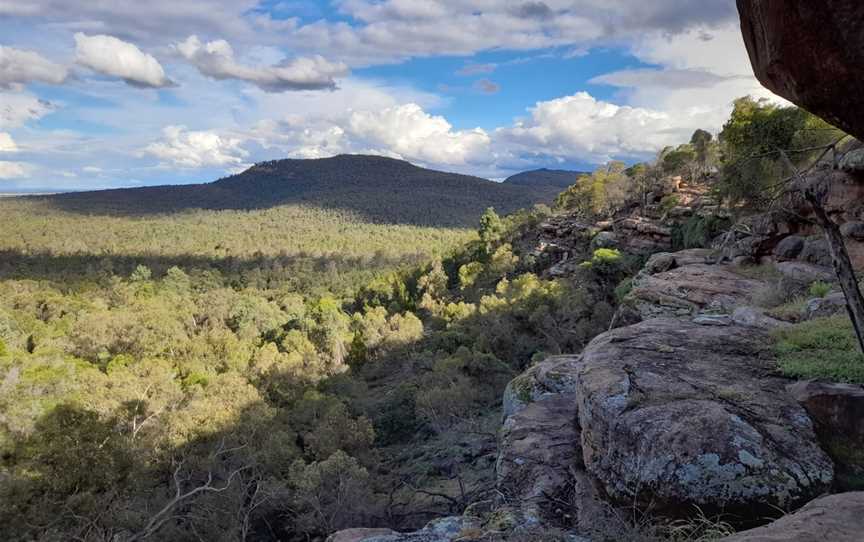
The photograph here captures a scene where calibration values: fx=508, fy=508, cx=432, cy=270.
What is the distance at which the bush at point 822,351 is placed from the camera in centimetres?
509

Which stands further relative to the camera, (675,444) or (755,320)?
(755,320)

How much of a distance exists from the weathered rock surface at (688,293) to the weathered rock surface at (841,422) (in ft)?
24.5

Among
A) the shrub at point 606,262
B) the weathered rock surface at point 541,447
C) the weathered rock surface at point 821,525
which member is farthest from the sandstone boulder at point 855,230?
the shrub at point 606,262

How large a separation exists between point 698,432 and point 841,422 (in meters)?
1.32

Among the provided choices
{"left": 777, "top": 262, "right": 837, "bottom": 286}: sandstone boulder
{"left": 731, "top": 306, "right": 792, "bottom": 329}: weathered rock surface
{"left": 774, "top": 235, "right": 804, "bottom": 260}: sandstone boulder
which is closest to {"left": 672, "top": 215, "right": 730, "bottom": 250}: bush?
{"left": 774, "top": 235, "right": 804, "bottom": 260}: sandstone boulder

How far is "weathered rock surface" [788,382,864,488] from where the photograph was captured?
432cm

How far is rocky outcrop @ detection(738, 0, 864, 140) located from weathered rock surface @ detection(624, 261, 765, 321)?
945cm

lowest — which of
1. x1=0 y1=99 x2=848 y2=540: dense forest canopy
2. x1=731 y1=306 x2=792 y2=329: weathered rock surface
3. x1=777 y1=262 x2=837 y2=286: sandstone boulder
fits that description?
x1=0 y1=99 x2=848 y2=540: dense forest canopy

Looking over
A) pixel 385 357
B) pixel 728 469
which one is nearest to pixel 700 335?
pixel 728 469

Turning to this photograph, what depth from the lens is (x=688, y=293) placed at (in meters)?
14.0

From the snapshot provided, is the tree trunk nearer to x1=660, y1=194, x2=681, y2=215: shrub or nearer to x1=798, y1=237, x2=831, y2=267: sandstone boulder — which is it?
x1=798, y1=237, x2=831, y2=267: sandstone boulder

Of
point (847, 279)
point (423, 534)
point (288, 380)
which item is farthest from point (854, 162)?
point (288, 380)

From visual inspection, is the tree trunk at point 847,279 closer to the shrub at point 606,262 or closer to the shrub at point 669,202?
the shrub at point 606,262

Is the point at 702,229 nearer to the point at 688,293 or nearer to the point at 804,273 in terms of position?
the point at 804,273
